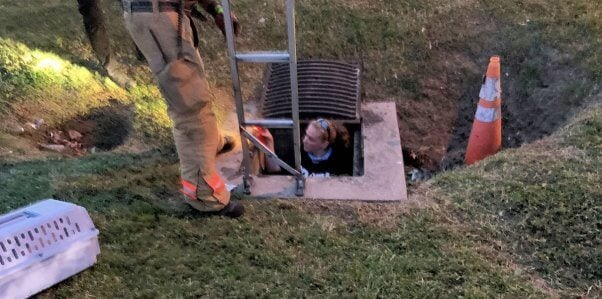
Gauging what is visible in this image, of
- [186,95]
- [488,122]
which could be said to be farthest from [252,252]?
[488,122]

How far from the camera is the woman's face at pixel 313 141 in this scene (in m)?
4.69

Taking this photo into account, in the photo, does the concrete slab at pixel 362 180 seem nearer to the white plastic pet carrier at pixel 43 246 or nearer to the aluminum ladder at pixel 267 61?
the aluminum ladder at pixel 267 61

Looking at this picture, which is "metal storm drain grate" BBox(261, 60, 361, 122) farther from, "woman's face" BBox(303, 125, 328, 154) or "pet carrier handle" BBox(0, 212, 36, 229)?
"pet carrier handle" BBox(0, 212, 36, 229)

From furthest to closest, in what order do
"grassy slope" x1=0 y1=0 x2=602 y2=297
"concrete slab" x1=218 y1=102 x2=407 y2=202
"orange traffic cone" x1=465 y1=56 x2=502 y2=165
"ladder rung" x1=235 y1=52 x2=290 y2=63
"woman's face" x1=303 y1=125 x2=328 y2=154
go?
1. "woman's face" x1=303 y1=125 x2=328 y2=154
2. "orange traffic cone" x1=465 y1=56 x2=502 y2=165
3. "concrete slab" x1=218 y1=102 x2=407 y2=202
4. "ladder rung" x1=235 y1=52 x2=290 y2=63
5. "grassy slope" x1=0 y1=0 x2=602 y2=297

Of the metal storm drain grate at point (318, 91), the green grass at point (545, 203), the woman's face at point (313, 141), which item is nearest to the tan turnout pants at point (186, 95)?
the green grass at point (545, 203)

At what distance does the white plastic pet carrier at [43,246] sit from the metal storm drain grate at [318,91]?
249 cm

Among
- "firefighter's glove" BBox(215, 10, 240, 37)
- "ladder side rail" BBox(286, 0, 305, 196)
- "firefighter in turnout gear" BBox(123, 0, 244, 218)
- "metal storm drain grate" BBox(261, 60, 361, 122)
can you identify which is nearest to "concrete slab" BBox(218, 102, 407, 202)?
"ladder side rail" BBox(286, 0, 305, 196)

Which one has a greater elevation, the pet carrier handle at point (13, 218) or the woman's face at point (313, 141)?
the woman's face at point (313, 141)

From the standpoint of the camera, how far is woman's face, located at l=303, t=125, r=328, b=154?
4688 mm

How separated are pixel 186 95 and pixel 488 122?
2.54 m

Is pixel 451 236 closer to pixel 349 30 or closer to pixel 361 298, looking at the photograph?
pixel 361 298

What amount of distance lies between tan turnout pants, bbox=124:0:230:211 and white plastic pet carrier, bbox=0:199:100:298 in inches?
24.2

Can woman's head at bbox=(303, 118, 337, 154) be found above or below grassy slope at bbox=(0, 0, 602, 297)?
above

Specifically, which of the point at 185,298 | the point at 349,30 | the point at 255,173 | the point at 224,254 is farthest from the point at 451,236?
the point at 349,30
